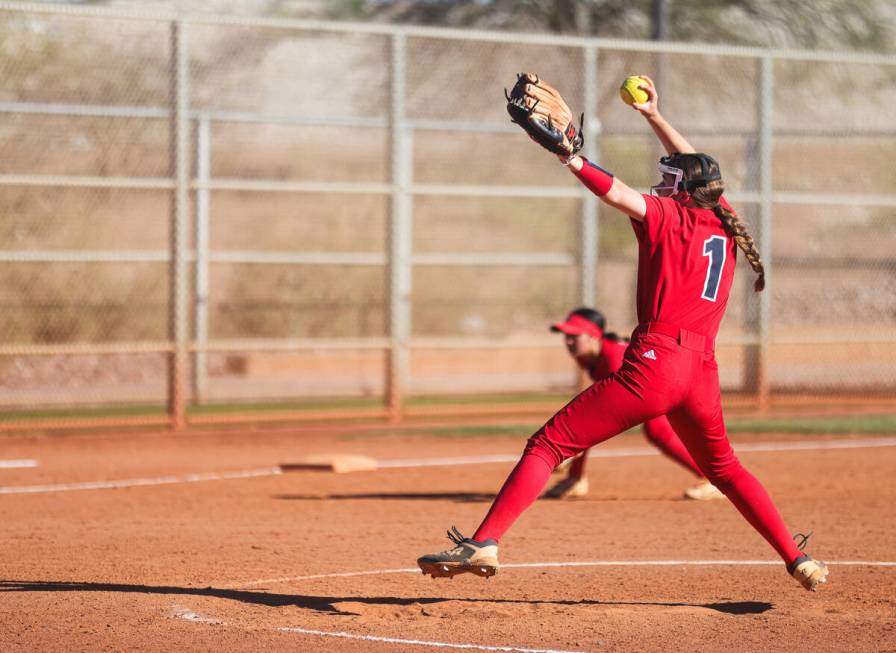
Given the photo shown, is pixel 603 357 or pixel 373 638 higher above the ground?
pixel 603 357

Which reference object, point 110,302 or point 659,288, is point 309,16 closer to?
point 110,302

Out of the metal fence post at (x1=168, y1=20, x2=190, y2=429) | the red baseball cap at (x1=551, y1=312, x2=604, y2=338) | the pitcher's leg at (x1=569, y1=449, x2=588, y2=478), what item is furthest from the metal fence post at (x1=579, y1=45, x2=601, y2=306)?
the red baseball cap at (x1=551, y1=312, x2=604, y2=338)

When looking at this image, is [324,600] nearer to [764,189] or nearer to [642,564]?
[642,564]

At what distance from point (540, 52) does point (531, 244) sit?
3.03 m

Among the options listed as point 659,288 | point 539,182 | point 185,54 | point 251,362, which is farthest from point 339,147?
point 659,288

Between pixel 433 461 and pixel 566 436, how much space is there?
21.2 ft

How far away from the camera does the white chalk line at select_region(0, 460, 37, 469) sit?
1181 cm

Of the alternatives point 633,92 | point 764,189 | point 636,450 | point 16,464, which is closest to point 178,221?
point 16,464

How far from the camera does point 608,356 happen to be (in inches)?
378

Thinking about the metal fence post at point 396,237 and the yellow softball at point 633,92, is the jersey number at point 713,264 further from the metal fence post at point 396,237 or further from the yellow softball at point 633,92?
the metal fence post at point 396,237

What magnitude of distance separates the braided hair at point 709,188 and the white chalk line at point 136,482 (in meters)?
5.97

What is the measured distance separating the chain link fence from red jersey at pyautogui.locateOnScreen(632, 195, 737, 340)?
26.8 feet

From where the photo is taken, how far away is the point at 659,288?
6109 millimetres

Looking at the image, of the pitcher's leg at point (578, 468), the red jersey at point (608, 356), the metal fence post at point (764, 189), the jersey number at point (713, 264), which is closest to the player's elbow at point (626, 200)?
Answer: the jersey number at point (713, 264)
